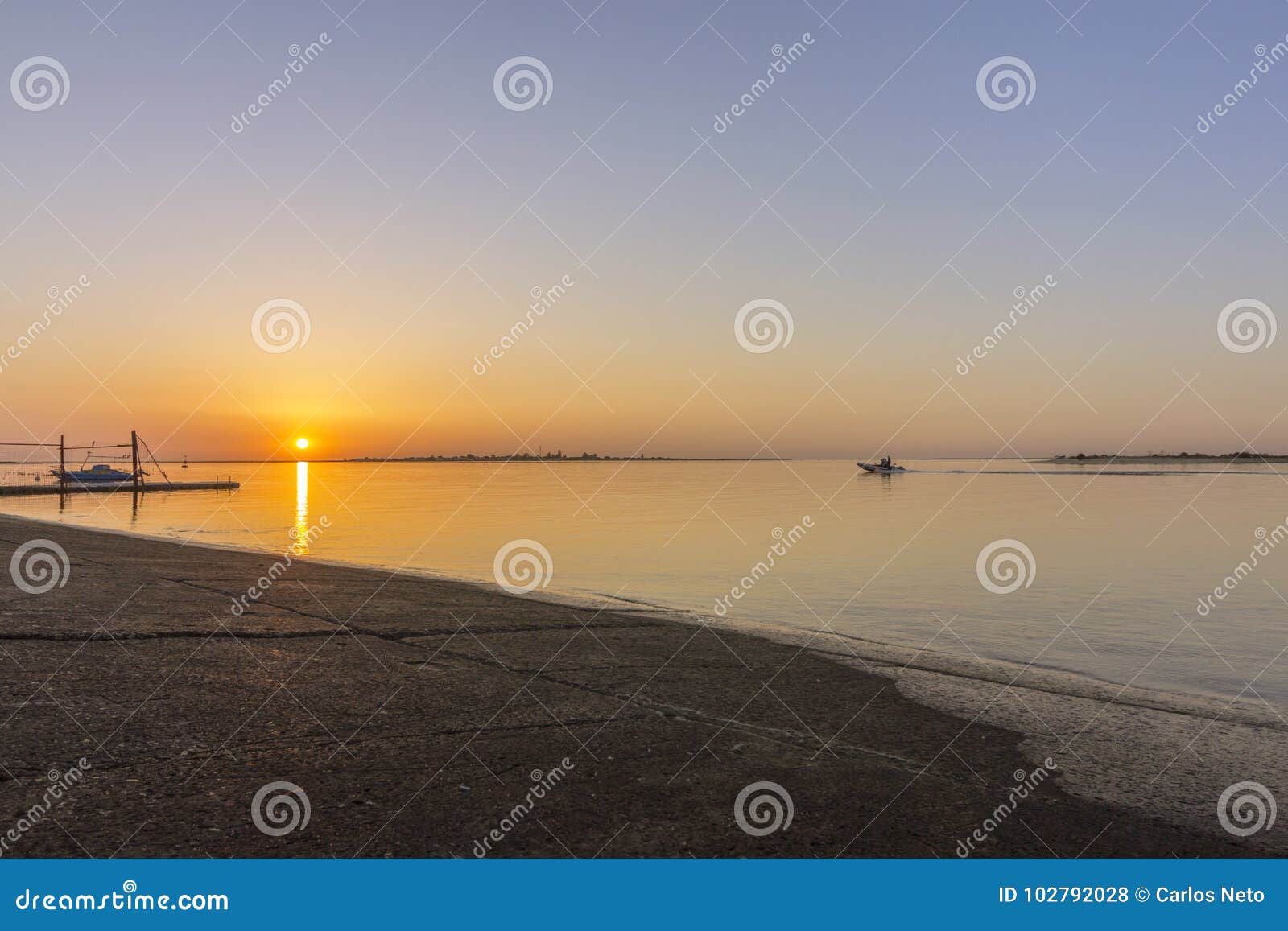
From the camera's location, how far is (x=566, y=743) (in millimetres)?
6223

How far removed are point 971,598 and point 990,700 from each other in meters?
9.04

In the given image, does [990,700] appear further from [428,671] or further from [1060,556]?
[1060,556]
